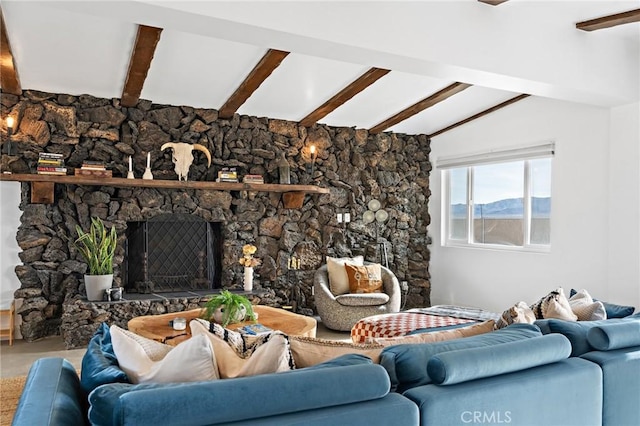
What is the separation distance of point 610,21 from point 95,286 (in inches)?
199

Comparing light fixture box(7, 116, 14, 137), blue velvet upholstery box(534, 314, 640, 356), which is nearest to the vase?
light fixture box(7, 116, 14, 137)

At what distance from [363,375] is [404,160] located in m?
5.83

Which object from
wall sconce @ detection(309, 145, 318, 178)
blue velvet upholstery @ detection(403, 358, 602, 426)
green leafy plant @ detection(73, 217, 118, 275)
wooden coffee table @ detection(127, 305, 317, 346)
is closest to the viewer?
blue velvet upholstery @ detection(403, 358, 602, 426)

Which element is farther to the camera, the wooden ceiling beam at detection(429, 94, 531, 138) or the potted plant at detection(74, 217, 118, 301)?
the wooden ceiling beam at detection(429, 94, 531, 138)

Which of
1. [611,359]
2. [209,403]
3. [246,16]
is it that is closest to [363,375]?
[209,403]

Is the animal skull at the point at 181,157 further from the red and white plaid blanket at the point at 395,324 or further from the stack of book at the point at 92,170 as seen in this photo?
the red and white plaid blanket at the point at 395,324

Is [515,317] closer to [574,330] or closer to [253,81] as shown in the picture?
[574,330]

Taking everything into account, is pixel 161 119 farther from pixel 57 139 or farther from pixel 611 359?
pixel 611 359

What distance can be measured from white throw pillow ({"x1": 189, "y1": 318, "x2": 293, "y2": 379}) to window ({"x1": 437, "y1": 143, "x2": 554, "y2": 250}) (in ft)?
15.8

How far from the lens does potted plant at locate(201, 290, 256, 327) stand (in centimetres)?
395

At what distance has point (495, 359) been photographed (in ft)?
6.52

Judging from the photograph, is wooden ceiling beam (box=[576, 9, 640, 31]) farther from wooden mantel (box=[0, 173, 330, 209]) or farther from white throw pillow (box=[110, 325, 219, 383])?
white throw pillow (box=[110, 325, 219, 383])

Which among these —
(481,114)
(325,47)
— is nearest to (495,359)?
(325,47)

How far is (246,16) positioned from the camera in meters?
3.01
